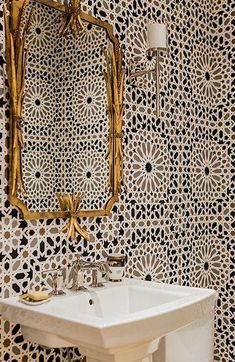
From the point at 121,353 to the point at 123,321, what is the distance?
153mm

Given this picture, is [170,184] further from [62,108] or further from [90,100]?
[62,108]

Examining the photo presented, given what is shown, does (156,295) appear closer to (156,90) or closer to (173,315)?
(173,315)

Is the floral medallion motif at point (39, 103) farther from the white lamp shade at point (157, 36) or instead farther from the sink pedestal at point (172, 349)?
the sink pedestal at point (172, 349)

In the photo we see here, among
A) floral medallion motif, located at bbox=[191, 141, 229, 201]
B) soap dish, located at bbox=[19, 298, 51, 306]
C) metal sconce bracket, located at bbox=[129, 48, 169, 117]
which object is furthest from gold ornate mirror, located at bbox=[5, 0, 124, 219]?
floral medallion motif, located at bbox=[191, 141, 229, 201]

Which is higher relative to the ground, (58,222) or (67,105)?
(67,105)

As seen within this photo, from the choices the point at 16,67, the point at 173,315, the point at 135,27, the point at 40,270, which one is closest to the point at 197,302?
the point at 173,315

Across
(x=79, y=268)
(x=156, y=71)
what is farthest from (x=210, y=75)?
(x=79, y=268)

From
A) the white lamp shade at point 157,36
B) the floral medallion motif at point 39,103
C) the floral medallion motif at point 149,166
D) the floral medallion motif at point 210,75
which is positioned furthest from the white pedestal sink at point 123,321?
the floral medallion motif at point 210,75

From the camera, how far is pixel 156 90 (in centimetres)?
239

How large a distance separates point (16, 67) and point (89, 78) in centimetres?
43

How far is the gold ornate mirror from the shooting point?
1817mm

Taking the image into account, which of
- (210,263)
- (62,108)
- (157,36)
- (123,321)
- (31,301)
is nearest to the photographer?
(123,321)

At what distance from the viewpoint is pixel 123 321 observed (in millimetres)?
1451

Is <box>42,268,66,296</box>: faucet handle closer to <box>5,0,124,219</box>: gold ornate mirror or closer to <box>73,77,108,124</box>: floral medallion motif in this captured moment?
<box>5,0,124,219</box>: gold ornate mirror
